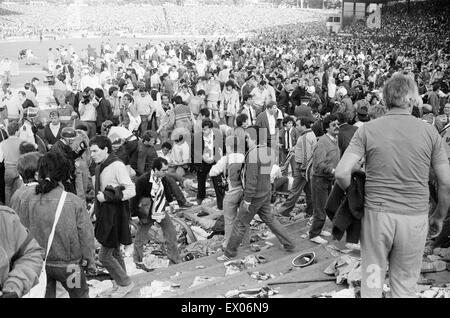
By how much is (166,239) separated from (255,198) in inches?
48.8

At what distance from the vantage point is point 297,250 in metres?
6.63

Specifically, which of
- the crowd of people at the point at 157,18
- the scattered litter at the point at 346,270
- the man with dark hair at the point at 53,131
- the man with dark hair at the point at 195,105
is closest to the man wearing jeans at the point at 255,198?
the scattered litter at the point at 346,270

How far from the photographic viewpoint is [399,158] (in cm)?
331

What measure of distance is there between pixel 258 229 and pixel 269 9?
8126 cm

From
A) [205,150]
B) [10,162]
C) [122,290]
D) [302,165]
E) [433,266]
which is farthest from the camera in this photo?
[205,150]

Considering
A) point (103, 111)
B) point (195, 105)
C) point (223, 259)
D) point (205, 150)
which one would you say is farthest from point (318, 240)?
point (103, 111)

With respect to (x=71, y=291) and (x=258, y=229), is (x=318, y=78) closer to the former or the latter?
(x=258, y=229)

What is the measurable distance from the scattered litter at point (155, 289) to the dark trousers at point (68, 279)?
4.29 ft

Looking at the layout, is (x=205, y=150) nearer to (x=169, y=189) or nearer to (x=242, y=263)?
(x=169, y=189)

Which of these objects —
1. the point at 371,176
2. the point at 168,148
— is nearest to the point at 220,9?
the point at 168,148

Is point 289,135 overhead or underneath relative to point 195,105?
underneath

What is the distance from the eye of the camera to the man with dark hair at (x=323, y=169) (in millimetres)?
6661

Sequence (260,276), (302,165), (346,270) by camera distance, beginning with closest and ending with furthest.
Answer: (346,270) → (260,276) → (302,165)

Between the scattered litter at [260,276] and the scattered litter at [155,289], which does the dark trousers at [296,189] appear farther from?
the scattered litter at [155,289]
